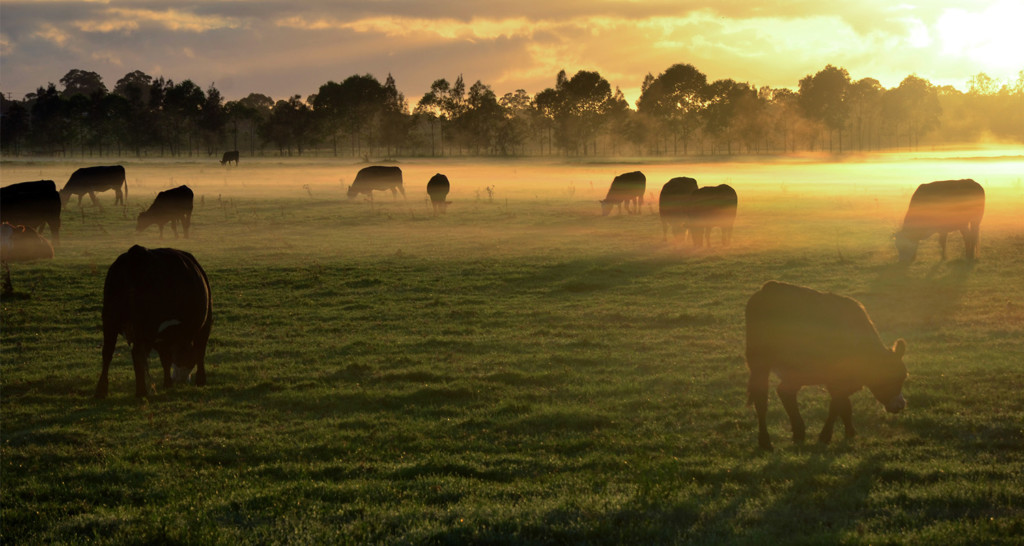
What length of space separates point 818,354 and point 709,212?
1905 cm

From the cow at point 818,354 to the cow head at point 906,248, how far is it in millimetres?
15266

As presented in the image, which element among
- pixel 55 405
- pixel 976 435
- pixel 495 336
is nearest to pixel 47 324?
pixel 55 405

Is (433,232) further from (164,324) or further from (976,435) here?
(976,435)

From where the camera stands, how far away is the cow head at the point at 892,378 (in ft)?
29.1

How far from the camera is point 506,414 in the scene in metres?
10.6

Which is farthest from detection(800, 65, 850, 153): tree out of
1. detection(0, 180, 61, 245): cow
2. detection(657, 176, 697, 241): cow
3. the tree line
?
detection(0, 180, 61, 245): cow

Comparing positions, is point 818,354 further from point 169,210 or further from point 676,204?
point 169,210

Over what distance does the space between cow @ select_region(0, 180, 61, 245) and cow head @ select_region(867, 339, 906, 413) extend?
29.4 m

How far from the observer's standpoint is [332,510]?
289 inches

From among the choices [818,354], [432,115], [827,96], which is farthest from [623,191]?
[827,96]

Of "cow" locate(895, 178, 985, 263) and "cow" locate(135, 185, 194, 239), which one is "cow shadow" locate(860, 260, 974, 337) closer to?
"cow" locate(895, 178, 985, 263)

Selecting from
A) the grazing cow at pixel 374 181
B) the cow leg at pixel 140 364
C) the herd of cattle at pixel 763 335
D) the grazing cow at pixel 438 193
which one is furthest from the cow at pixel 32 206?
the cow leg at pixel 140 364

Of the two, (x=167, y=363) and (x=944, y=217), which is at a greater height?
(x=944, y=217)

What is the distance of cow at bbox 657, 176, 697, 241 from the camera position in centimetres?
2884
